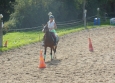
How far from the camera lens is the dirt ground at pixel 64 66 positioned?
9891mm

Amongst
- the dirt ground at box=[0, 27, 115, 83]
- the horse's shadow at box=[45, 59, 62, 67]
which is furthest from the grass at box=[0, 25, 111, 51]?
the horse's shadow at box=[45, 59, 62, 67]

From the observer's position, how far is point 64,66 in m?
12.0

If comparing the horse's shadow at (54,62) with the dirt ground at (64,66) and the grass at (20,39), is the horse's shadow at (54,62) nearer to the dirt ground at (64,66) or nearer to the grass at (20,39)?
the dirt ground at (64,66)

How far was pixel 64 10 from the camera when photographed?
36.5 m

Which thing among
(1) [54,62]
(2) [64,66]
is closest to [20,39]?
(1) [54,62]

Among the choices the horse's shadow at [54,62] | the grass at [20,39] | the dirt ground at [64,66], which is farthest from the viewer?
the grass at [20,39]

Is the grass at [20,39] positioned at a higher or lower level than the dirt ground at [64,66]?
higher

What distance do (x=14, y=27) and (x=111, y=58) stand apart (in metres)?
19.7

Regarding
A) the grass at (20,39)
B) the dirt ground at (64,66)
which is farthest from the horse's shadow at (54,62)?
the grass at (20,39)

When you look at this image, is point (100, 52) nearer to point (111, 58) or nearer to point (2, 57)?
point (111, 58)

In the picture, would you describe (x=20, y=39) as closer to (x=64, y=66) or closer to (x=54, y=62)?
(x=54, y=62)

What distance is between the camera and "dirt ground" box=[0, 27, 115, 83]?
9891 millimetres

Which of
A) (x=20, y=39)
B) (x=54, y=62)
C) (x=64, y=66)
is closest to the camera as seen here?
(x=64, y=66)

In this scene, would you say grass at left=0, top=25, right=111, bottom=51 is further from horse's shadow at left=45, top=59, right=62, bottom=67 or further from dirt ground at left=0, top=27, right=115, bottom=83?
horse's shadow at left=45, top=59, right=62, bottom=67
